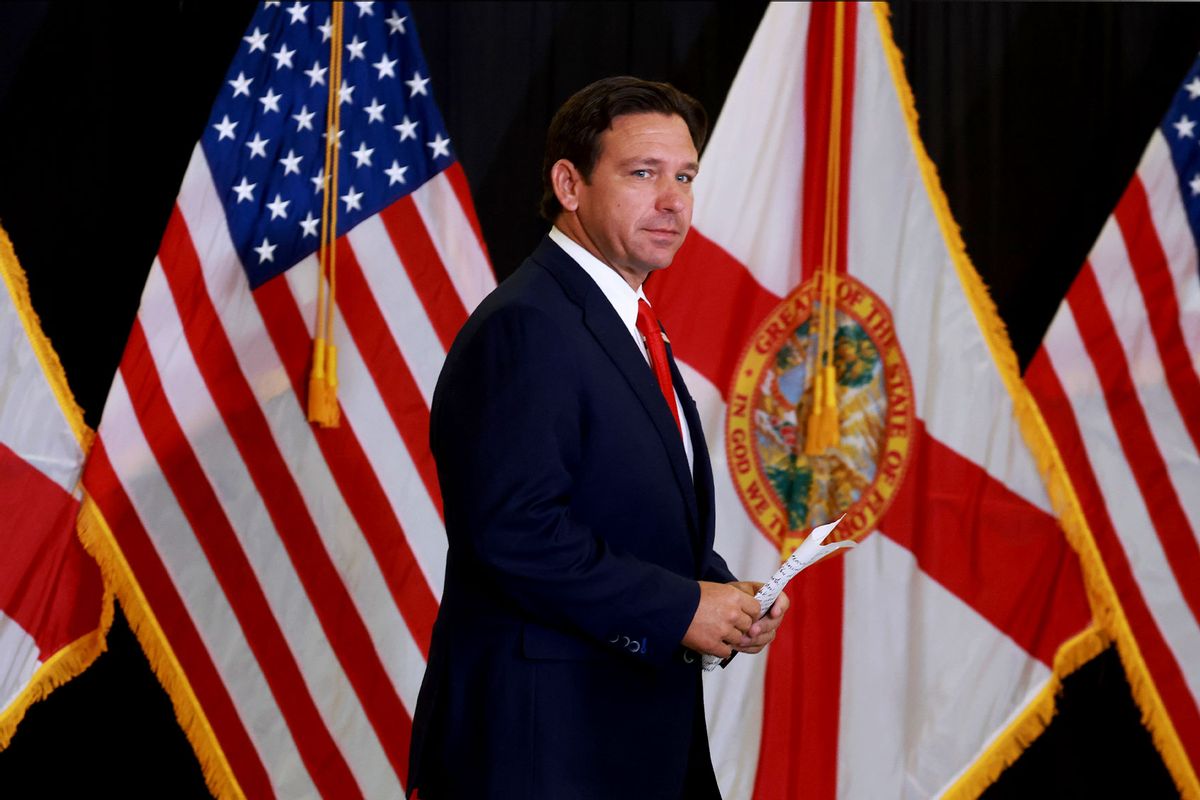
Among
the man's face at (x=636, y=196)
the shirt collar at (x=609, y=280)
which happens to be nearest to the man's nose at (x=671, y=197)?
the man's face at (x=636, y=196)

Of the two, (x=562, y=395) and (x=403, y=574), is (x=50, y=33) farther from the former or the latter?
(x=562, y=395)

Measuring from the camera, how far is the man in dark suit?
4.73 feet

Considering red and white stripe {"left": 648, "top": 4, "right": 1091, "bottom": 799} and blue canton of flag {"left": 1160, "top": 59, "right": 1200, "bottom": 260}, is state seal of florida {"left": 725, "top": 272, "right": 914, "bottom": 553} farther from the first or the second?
blue canton of flag {"left": 1160, "top": 59, "right": 1200, "bottom": 260}

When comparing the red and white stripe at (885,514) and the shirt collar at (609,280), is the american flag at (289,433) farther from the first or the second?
the shirt collar at (609,280)

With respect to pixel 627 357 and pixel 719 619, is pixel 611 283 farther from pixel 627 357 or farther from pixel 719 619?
pixel 719 619

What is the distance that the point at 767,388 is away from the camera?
3.06 m

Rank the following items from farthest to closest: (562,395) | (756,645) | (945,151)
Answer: (945,151) → (756,645) → (562,395)

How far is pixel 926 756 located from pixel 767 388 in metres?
0.96

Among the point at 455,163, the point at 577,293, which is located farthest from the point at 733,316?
the point at 577,293

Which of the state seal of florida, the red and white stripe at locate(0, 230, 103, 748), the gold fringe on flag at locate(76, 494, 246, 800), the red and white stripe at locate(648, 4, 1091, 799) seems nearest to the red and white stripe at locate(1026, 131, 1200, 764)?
the red and white stripe at locate(648, 4, 1091, 799)

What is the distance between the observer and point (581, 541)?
4.76ft

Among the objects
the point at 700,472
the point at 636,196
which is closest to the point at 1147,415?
the point at 700,472

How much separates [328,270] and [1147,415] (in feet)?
6.52

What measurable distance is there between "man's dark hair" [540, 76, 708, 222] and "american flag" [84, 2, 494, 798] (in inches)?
51.0
